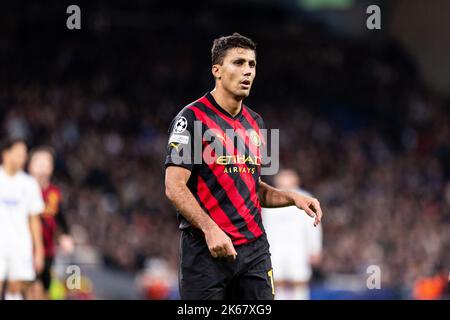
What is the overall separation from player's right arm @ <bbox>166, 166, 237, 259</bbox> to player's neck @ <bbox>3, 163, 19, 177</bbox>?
462cm

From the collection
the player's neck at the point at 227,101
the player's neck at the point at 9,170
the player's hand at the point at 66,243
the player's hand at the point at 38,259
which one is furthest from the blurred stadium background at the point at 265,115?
the player's neck at the point at 227,101

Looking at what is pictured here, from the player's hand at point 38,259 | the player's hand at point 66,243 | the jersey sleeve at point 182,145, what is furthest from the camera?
the player's hand at point 66,243

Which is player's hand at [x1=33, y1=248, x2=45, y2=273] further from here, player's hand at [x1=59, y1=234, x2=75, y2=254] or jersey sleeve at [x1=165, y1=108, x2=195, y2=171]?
jersey sleeve at [x1=165, y1=108, x2=195, y2=171]

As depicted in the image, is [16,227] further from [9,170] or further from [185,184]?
[185,184]

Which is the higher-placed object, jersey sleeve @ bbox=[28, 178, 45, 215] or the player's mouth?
the player's mouth

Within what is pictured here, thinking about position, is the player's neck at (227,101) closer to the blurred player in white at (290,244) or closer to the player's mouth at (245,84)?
the player's mouth at (245,84)

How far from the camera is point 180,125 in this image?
5.19 meters

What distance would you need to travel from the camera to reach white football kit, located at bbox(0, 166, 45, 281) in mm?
9461

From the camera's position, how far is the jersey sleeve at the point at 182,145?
514cm

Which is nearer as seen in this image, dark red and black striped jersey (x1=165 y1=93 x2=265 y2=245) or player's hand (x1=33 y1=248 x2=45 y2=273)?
dark red and black striped jersey (x1=165 y1=93 x2=265 y2=245)

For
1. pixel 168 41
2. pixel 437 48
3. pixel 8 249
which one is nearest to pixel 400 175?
pixel 437 48

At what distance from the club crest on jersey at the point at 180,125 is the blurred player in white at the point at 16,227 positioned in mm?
4547

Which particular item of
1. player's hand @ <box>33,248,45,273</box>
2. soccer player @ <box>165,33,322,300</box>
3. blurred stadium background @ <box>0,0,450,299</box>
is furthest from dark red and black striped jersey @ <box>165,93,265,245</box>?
blurred stadium background @ <box>0,0,450,299</box>

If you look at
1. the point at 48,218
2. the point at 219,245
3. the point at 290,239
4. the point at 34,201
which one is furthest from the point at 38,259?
the point at 219,245
